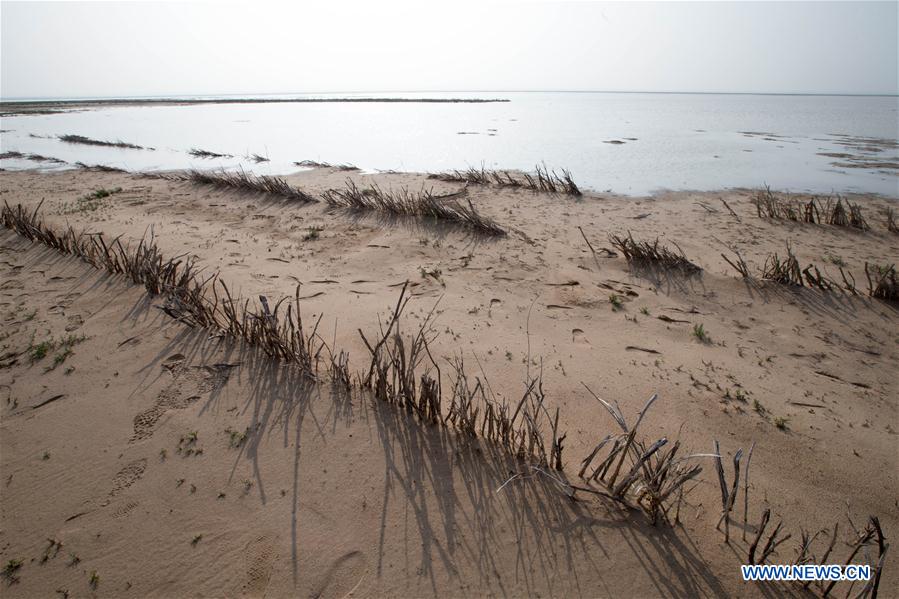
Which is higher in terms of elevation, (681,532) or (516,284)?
(516,284)

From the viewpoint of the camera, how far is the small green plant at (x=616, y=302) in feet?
15.6

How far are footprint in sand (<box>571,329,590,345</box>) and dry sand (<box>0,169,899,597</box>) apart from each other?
4 centimetres

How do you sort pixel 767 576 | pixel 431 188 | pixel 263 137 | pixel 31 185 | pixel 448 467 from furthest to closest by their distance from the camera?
pixel 263 137, pixel 31 185, pixel 431 188, pixel 448 467, pixel 767 576

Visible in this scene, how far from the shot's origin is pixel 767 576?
2016mm

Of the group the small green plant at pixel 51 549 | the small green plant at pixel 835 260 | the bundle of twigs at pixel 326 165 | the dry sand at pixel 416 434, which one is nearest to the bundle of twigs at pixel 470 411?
the dry sand at pixel 416 434

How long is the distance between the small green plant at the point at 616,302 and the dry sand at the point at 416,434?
74 mm

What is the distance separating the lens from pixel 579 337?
13.8 ft

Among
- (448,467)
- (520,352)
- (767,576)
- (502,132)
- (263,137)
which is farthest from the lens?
(502,132)

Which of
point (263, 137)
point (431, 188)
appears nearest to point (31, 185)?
point (431, 188)

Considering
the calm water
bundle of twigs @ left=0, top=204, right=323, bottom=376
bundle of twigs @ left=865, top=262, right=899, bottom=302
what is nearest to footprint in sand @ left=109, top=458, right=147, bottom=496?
bundle of twigs @ left=0, top=204, right=323, bottom=376

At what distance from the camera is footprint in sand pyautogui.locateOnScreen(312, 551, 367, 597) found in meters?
2.00

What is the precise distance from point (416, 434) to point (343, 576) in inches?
37.4

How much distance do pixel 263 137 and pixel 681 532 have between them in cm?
2670

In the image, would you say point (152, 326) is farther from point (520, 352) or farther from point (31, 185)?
point (31, 185)
